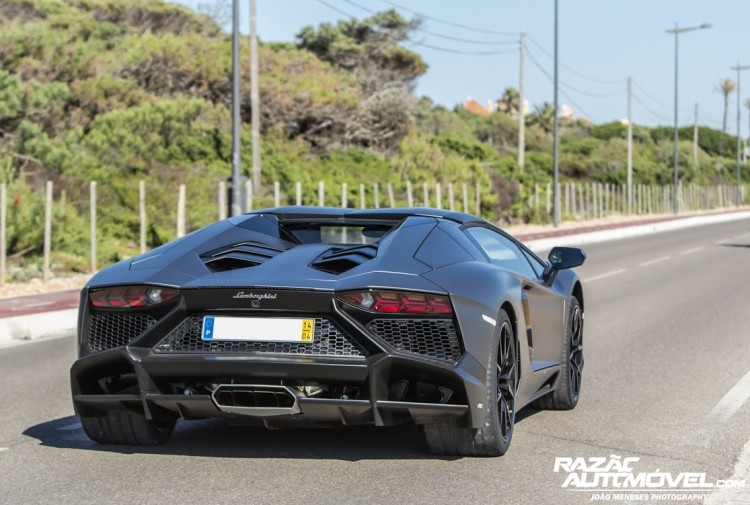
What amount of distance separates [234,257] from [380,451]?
1261mm

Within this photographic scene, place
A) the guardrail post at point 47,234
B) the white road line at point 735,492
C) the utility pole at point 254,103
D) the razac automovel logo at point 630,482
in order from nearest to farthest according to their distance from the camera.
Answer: the white road line at point 735,492 < the razac automovel logo at point 630,482 < the guardrail post at point 47,234 < the utility pole at point 254,103

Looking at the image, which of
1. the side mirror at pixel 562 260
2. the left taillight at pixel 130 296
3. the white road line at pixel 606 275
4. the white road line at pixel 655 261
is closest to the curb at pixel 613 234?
the white road line at pixel 655 261

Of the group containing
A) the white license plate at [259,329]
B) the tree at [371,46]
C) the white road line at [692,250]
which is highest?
the tree at [371,46]

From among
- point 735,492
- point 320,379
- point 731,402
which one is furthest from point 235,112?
point 735,492

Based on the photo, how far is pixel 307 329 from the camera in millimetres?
5820

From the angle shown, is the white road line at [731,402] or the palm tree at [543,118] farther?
the palm tree at [543,118]

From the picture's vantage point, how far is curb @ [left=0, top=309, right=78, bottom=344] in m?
13.0

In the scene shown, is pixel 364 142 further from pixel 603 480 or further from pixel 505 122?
pixel 505 122

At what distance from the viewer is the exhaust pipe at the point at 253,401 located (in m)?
5.85

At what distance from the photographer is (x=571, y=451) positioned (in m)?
6.66

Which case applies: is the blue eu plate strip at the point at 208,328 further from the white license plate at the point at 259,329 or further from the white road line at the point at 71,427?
the white road line at the point at 71,427

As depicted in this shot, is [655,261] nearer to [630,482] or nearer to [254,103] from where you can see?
[254,103]

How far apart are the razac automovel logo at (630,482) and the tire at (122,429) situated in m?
2.11

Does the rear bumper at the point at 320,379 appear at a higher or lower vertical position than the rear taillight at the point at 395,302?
lower
